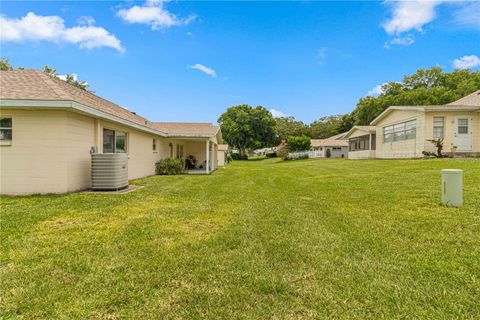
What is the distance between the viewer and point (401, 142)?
21.9 meters

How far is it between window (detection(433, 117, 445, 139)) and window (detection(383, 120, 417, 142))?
1.27 meters

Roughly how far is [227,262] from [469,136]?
862 inches

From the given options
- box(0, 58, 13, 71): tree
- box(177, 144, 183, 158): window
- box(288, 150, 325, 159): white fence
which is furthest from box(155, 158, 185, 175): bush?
box(288, 150, 325, 159): white fence

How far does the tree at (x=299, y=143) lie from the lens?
38.0 metres

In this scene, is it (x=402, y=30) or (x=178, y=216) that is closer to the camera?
(x=178, y=216)

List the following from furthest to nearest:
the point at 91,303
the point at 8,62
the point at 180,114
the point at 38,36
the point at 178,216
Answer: the point at 180,114 < the point at 8,62 < the point at 38,36 < the point at 178,216 < the point at 91,303

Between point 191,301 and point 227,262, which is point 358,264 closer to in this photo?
point 227,262

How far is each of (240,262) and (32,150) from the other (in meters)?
7.90

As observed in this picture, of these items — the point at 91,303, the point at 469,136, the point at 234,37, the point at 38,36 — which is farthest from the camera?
the point at 469,136

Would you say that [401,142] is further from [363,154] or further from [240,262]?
[240,262]

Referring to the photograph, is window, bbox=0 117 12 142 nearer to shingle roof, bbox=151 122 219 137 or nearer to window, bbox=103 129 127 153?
window, bbox=103 129 127 153

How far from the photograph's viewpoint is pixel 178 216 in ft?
18.8

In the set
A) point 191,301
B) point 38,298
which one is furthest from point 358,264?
point 38,298

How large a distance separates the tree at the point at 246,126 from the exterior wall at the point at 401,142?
2769 cm
